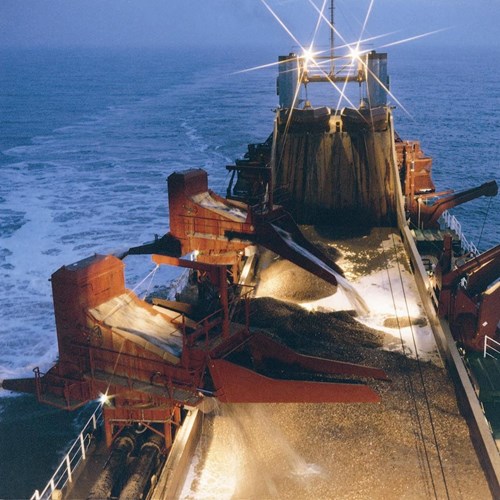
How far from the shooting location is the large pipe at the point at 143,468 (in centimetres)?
1013

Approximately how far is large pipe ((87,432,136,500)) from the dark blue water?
585cm

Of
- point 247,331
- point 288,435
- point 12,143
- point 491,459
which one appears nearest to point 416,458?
point 491,459

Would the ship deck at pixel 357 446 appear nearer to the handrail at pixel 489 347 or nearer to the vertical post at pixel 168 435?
the vertical post at pixel 168 435

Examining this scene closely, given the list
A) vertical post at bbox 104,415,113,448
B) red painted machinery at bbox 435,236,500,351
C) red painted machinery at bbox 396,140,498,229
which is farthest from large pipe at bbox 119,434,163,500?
red painted machinery at bbox 396,140,498,229

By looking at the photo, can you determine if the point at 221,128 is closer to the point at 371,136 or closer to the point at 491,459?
the point at 371,136

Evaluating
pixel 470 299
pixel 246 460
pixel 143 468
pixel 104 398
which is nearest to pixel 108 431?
pixel 104 398

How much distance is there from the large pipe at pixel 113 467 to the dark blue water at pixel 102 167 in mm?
5854

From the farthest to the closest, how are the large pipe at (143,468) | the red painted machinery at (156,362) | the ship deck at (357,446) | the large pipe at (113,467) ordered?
the red painted machinery at (156,362) < the large pipe at (113,467) < the large pipe at (143,468) < the ship deck at (357,446)

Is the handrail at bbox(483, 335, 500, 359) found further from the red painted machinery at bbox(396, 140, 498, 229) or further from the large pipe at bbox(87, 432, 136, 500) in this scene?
the red painted machinery at bbox(396, 140, 498, 229)

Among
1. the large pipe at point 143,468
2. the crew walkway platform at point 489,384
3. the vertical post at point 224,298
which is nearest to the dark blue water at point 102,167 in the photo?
the large pipe at point 143,468

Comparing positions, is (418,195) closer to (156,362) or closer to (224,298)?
(224,298)

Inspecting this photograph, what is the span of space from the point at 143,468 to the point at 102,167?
3794 centimetres

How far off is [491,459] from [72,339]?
6928 mm

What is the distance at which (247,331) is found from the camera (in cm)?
1118
